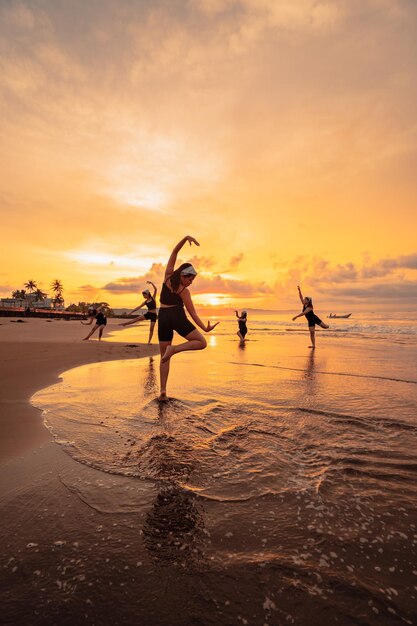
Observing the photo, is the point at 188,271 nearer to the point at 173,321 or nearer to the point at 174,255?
the point at 174,255

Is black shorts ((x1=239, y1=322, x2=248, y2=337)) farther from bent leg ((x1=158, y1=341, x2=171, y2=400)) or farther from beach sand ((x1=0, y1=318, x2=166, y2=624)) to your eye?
beach sand ((x1=0, y1=318, x2=166, y2=624))

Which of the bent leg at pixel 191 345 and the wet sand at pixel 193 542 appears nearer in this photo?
the wet sand at pixel 193 542

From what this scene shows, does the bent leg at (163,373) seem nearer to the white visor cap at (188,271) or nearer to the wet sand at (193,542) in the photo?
the white visor cap at (188,271)

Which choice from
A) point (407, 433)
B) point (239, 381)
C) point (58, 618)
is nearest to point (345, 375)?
point (239, 381)

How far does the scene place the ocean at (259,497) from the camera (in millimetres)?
1771

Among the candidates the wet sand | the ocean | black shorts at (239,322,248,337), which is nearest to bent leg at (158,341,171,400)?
the ocean

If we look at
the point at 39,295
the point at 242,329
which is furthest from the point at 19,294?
the point at 242,329

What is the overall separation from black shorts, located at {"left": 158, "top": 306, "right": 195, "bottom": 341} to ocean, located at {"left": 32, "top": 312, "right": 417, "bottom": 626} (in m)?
1.26

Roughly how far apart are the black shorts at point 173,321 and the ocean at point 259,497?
4.14ft

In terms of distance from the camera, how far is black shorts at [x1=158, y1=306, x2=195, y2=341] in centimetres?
607

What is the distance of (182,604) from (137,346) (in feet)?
43.7

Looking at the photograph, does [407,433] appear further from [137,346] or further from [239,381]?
[137,346]

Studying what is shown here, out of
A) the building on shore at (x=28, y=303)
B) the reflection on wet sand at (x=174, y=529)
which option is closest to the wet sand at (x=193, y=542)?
the reflection on wet sand at (x=174, y=529)

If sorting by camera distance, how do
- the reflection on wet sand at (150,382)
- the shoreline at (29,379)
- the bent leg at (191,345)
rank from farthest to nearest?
1. the reflection on wet sand at (150,382)
2. the bent leg at (191,345)
3. the shoreline at (29,379)
